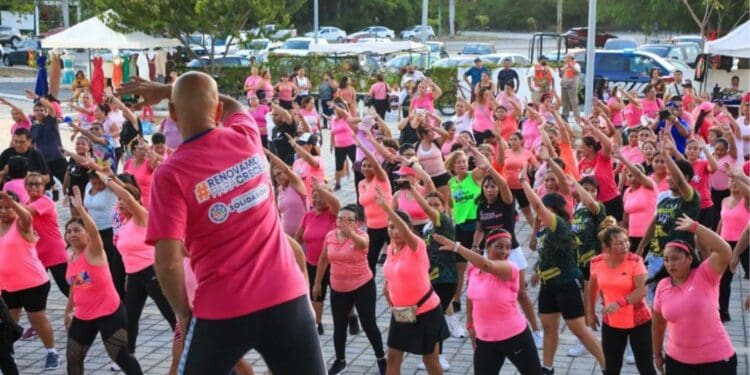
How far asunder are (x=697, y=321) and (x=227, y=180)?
418 cm

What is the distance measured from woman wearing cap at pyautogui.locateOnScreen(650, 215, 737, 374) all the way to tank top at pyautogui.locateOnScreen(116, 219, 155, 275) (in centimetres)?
427

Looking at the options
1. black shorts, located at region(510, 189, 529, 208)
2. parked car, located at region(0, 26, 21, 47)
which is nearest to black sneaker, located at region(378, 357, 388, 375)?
black shorts, located at region(510, 189, 529, 208)

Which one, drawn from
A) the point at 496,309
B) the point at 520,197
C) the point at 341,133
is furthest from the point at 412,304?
the point at 341,133

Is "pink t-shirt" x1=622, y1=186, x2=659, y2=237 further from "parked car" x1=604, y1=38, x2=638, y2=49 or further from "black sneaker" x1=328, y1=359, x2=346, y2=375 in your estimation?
"parked car" x1=604, y1=38, x2=638, y2=49

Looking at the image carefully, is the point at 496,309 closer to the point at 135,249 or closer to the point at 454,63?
the point at 135,249

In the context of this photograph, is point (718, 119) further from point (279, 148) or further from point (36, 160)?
point (36, 160)

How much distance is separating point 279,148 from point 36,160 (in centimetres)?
460

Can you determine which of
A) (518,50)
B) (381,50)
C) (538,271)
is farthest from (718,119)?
(518,50)

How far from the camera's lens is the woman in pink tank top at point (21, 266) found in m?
9.10

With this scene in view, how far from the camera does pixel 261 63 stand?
36.4 meters

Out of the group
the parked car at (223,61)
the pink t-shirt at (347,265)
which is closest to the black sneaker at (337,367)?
the pink t-shirt at (347,265)

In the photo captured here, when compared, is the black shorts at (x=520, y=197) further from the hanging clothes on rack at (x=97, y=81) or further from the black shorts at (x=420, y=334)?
the hanging clothes on rack at (x=97, y=81)

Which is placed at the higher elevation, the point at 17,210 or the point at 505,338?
the point at 17,210

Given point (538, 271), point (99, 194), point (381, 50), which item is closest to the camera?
point (538, 271)
